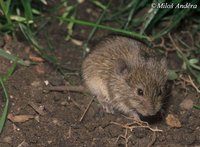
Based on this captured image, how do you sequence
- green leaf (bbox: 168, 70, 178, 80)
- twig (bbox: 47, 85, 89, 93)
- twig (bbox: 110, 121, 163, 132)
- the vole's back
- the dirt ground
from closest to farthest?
the dirt ground, twig (bbox: 110, 121, 163, 132), twig (bbox: 47, 85, 89, 93), the vole's back, green leaf (bbox: 168, 70, 178, 80)

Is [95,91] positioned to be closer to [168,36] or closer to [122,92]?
[122,92]

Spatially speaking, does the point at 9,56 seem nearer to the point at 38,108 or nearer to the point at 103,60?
the point at 38,108

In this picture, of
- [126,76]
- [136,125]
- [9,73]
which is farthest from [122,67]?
[9,73]

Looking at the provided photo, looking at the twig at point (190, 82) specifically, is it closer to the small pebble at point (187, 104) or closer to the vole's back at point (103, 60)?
the small pebble at point (187, 104)

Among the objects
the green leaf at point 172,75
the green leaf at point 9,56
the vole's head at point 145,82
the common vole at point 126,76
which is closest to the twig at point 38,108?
the green leaf at point 9,56

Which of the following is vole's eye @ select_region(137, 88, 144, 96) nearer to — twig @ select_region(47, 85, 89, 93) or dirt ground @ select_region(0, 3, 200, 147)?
dirt ground @ select_region(0, 3, 200, 147)

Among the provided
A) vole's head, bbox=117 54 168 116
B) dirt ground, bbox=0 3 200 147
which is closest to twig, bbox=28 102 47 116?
dirt ground, bbox=0 3 200 147

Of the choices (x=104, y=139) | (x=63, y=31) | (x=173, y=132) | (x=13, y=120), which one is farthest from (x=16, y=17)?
(x=173, y=132)

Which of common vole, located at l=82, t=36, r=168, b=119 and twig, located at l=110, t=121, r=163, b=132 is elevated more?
common vole, located at l=82, t=36, r=168, b=119
